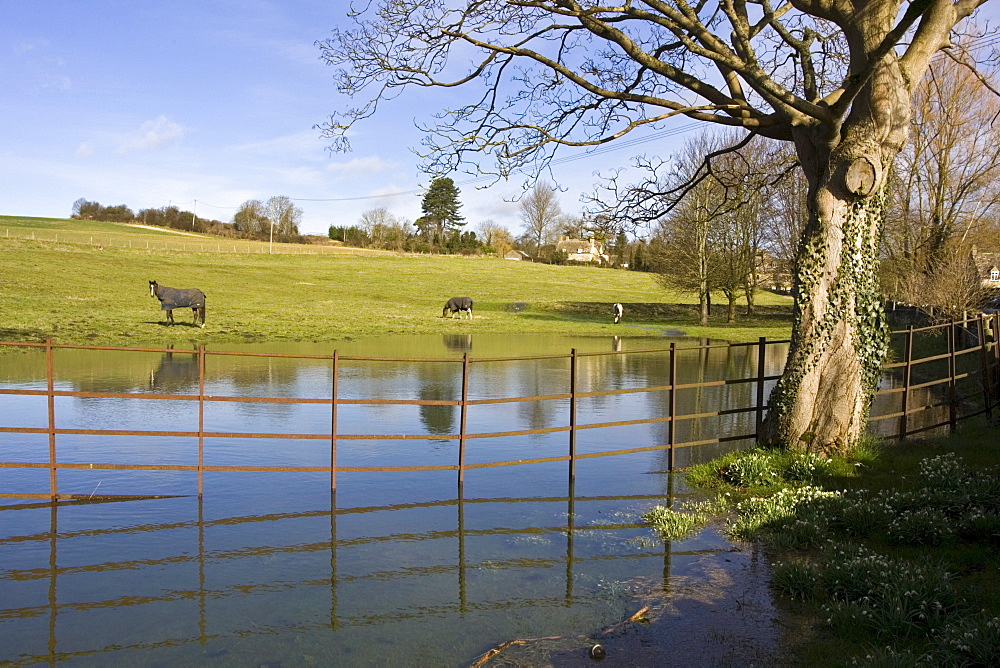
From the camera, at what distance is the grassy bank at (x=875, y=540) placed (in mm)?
4785

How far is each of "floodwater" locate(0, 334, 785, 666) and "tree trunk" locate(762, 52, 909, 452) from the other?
200cm

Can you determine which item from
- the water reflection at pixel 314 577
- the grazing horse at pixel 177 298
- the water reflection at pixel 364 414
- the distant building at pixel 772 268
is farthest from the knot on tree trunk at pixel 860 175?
the distant building at pixel 772 268

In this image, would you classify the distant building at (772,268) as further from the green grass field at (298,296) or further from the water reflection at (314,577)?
the water reflection at (314,577)

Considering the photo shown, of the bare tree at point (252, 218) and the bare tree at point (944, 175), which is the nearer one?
the bare tree at point (944, 175)

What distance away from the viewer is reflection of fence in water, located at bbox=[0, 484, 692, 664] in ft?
17.4

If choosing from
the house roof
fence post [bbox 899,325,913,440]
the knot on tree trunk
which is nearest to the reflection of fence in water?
the knot on tree trunk

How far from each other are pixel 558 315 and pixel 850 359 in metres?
37.8

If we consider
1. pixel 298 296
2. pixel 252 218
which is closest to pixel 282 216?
pixel 252 218

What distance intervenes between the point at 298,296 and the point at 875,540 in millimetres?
43322

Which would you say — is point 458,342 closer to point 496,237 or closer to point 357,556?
point 357,556

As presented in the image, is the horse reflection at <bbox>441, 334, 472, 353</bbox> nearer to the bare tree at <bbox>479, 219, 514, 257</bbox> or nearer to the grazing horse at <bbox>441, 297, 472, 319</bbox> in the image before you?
the grazing horse at <bbox>441, 297, 472, 319</bbox>

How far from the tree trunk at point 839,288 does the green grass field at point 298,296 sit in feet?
70.4

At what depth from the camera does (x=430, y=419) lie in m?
13.6

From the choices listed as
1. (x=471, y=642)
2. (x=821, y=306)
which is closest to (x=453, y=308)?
(x=821, y=306)
